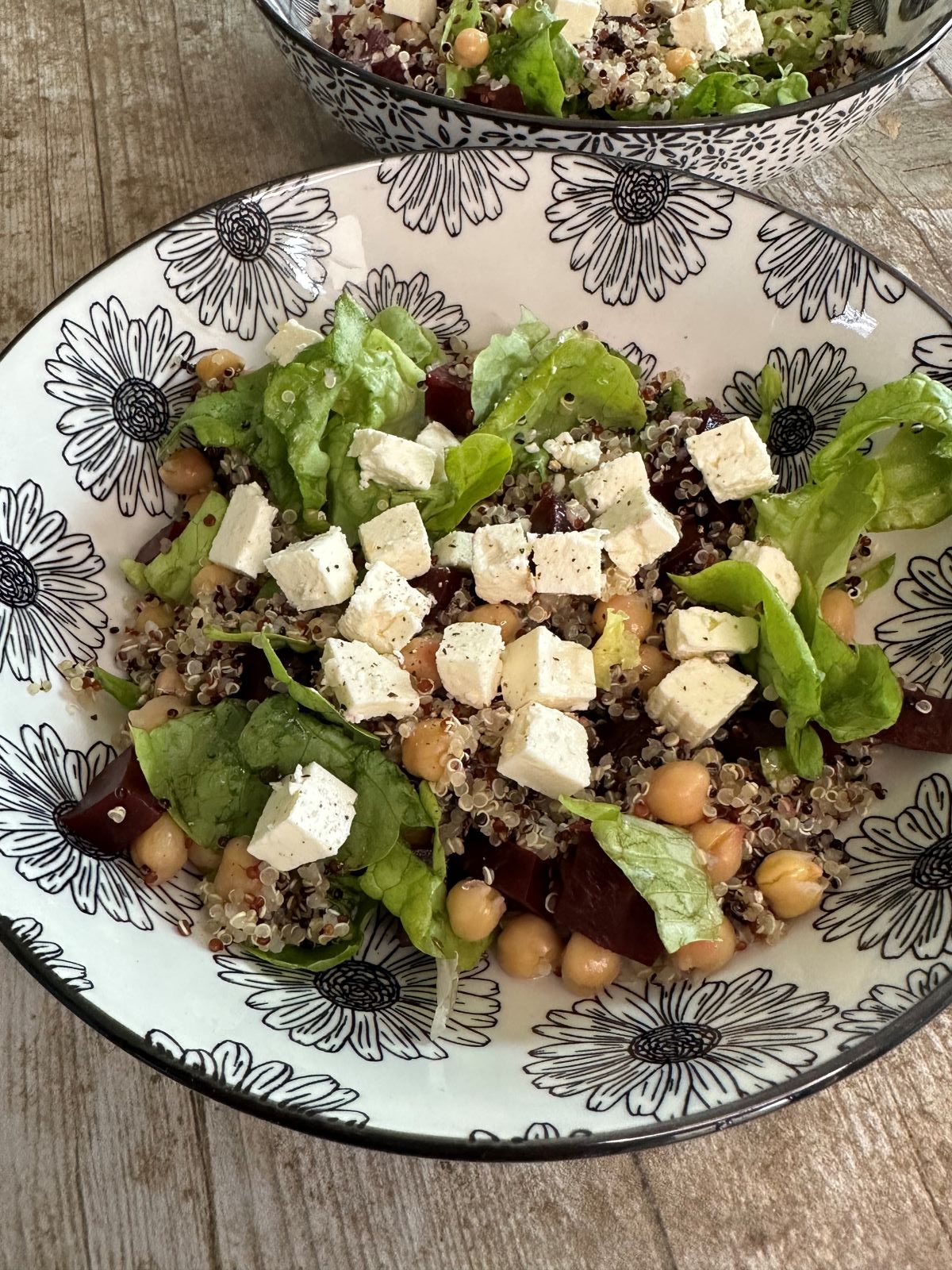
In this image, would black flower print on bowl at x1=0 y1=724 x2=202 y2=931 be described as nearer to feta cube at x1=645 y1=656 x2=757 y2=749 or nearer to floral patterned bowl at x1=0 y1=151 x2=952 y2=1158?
floral patterned bowl at x1=0 y1=151 x2=952 y2=1158

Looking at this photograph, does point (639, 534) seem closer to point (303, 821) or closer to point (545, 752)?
point (545, 752)

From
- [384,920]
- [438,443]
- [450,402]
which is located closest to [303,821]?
[384,920]

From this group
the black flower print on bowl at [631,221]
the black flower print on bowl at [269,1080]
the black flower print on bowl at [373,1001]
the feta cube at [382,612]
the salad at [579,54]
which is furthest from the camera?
the salad at [579,54]

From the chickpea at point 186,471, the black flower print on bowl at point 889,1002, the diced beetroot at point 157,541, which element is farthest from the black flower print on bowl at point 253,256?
the black flower print on bowl at point 889,1002

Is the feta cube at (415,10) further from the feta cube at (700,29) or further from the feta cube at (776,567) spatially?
the feta cube at (776,567)

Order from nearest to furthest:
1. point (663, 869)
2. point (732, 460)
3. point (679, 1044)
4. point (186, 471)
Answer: point (679, 1044) < point (663, 869) < point (732, 460) < point (186, 471)

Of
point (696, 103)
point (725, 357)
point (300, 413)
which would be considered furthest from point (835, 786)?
point (696, 103)
